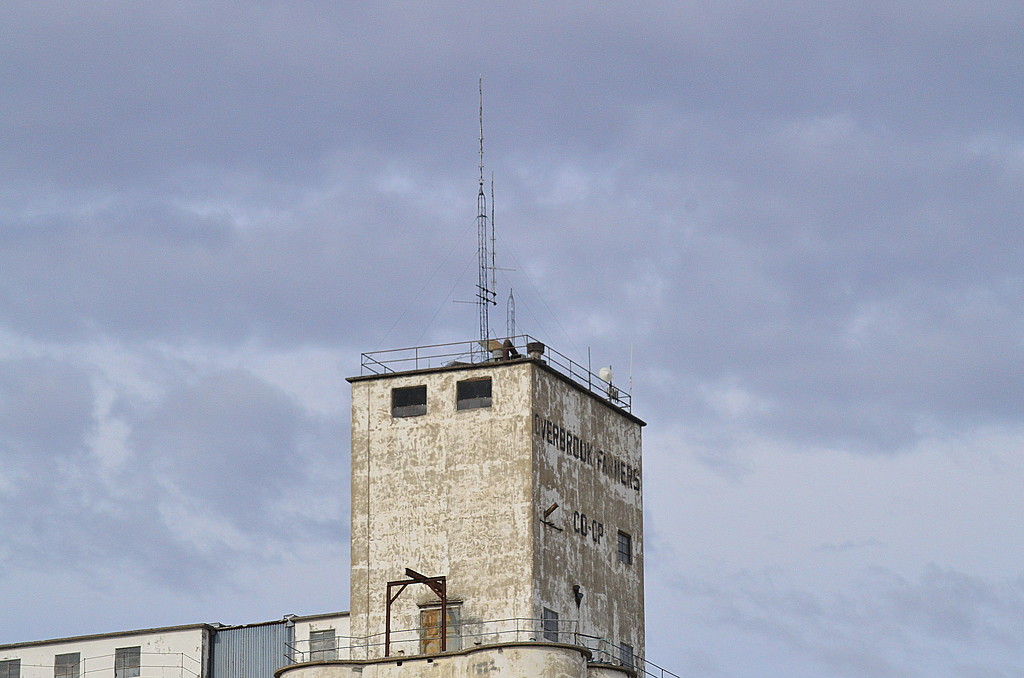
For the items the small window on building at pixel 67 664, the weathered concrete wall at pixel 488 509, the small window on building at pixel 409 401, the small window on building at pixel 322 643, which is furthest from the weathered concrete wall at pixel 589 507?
the small window on building at pixel 67 664

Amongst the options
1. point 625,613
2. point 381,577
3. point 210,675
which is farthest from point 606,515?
point 210,675

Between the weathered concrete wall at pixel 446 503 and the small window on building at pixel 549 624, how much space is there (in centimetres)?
103

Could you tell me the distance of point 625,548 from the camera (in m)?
96.2

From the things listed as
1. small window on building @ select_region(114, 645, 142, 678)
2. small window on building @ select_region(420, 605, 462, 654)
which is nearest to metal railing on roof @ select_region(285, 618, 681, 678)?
small window on building @ select_region(420, 605, 462, 654)

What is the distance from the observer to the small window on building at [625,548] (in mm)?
95688

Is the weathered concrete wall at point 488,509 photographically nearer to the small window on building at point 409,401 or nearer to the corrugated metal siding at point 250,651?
the small window on building at point 409,401

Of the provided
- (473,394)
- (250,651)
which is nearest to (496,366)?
(473,394)

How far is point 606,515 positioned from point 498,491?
678 cm

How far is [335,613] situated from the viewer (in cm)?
9994

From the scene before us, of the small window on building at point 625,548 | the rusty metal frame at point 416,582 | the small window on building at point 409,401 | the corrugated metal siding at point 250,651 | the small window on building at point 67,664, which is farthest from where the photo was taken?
the small window on building at point 67,664

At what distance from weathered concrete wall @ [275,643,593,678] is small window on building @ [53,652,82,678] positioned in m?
21.2

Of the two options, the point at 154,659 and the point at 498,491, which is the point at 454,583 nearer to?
the point at 498,491

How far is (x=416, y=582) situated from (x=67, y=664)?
24.2 metres

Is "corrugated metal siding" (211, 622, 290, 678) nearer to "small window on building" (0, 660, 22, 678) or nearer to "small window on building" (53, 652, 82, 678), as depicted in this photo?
"small window on building" (53, 652, 82, 678)
